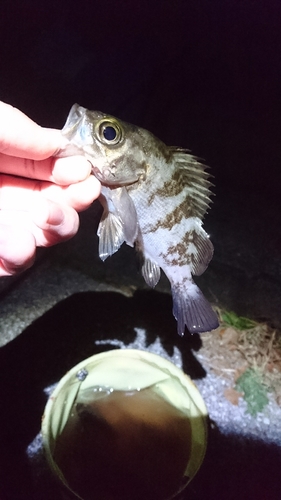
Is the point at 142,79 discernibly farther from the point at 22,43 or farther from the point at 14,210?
the point at 14,210

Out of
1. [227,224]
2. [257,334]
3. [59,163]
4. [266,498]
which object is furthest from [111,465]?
[227,224]

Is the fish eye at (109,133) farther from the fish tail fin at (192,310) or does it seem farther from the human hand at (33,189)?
the fish tail fin at (192,310)

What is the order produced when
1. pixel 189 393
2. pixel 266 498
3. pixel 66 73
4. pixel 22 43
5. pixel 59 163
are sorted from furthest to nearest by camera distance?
pixel 66 73
pixel 22 43
pixel 266 498
pixel 189 393
pixel 59 163

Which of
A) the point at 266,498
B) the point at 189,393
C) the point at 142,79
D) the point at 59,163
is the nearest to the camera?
the point at 59,163

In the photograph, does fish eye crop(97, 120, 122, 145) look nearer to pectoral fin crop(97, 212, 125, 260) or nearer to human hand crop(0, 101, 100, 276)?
human hand crop(0, 101, 100, 276)

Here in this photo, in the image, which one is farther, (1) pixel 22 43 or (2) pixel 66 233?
(1) pixel 22 43

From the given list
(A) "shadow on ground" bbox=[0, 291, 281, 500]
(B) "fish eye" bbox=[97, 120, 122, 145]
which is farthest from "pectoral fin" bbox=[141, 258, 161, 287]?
(A) "shadow on ground" bbox=[0, 291, 281, 500]

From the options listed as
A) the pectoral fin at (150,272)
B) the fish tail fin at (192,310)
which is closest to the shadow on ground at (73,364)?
the fish tail fin at (192,310)
